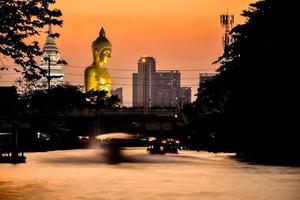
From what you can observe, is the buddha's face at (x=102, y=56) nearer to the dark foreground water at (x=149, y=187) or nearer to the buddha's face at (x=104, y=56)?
the buddha's face at (x=104, y=56)

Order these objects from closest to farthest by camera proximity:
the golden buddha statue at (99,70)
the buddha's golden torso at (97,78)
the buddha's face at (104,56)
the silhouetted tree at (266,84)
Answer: the silhouetted tree at (266,84), the buddha's golden torso at (97,78), the golden buddha statue at (99,70), the buddha's face at (104,56)

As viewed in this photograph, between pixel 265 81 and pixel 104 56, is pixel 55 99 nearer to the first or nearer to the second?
pixel 104 56

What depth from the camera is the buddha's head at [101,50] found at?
166375 mm

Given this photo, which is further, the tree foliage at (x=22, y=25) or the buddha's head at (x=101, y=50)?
the buddha's head at (x=101, y=50)

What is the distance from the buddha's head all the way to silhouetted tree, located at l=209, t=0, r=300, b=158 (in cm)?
11003

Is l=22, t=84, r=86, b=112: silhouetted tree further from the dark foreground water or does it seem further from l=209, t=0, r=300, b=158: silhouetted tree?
the dark foreground water


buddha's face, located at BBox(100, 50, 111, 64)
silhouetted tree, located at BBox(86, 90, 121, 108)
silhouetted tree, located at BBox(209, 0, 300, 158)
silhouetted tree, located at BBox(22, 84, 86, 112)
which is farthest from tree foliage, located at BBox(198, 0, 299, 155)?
buddha's face, located at BBox(100, 50, 111, 64)

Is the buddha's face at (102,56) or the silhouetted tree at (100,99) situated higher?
the buddha's face at (102,56)

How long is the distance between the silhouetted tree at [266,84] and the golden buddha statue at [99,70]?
352 feet

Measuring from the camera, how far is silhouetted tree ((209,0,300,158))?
49156 mm

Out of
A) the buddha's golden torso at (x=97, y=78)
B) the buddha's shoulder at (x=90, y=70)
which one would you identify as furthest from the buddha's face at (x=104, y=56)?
the buddha's shoulder at (x=90, y=70)

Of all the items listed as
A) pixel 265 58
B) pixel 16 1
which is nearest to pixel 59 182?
pixel 16 1

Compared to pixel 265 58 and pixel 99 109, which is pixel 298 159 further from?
pixel 99 109

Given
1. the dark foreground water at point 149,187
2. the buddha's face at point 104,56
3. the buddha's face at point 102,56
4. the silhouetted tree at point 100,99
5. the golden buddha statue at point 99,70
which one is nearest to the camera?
the dark foreground water at point 149,187
